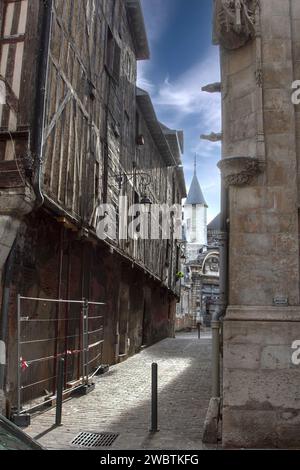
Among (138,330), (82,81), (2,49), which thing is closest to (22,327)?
(2,49)

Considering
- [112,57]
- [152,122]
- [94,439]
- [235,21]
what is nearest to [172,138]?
[152,122]

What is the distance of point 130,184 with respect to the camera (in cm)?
1630

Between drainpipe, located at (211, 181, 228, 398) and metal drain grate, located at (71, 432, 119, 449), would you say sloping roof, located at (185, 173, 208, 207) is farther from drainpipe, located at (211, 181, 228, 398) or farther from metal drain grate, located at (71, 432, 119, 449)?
metal drain grate, located at (71, 432, 119, 449)

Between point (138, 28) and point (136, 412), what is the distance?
13.5m

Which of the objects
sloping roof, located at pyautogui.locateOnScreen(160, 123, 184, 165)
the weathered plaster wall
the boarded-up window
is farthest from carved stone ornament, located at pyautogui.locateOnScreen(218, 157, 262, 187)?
sloping roof, located at pyautogui.locateOnScreen(160, 123, 184, 165)

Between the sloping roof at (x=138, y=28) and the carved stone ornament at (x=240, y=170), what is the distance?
11.7m

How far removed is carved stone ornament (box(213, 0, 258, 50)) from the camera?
6.41 m

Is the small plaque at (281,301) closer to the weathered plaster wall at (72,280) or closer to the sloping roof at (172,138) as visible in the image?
the weathered plaster wall at (72,280)

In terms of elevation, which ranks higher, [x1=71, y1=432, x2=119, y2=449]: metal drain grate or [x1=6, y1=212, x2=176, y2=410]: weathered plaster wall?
[x1=6, y1=212, x2=176, y2=410]: weathered plaster wall

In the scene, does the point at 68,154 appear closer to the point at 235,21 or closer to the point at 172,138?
the point at 235,21

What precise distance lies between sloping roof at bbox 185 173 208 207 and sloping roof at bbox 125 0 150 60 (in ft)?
189

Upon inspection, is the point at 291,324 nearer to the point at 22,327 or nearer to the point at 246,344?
the point at 246,344

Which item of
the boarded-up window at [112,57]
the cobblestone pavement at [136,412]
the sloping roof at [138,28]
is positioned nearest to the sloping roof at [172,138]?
the sloping roof at [138,28]
